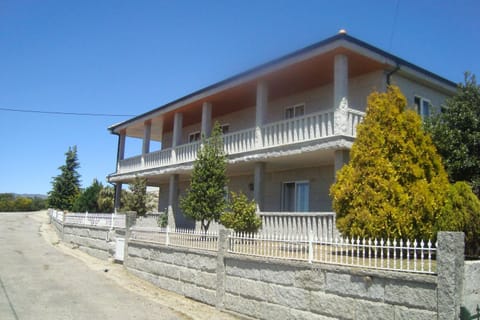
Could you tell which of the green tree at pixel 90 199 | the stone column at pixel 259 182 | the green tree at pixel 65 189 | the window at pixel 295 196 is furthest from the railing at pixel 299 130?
the green tree at pixel 65 189

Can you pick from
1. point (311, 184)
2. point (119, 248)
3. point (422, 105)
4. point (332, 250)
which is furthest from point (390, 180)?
point (119, 248)

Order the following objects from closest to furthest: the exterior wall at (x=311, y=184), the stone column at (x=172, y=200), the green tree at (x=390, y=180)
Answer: the green tree at (x=390, y=180)
the exterior wall at (x=311, y=184)
the stone column at (x=172, y=200)

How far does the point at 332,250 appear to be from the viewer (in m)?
8.96

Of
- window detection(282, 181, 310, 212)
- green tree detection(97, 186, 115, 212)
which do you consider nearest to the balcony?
window detection(282, 181, 310, 212)

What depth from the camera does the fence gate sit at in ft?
51.7

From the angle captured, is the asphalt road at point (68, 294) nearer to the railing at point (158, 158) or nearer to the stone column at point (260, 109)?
the railing at point (158, 158)

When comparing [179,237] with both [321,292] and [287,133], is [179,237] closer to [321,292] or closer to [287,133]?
[287,133]

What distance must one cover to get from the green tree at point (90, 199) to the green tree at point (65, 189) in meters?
7.90

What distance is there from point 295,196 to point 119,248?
7066mm

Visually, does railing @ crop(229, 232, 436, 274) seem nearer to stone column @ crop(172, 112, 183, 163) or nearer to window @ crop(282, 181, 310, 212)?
window @ crop(282, 181, 310, 212)

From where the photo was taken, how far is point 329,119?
13.4m

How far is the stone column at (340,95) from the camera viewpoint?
42.6ft

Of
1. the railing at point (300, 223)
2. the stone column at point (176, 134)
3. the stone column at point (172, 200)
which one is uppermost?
the stone column at point (176, 134)

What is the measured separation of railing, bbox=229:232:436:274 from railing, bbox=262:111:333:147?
491cm
